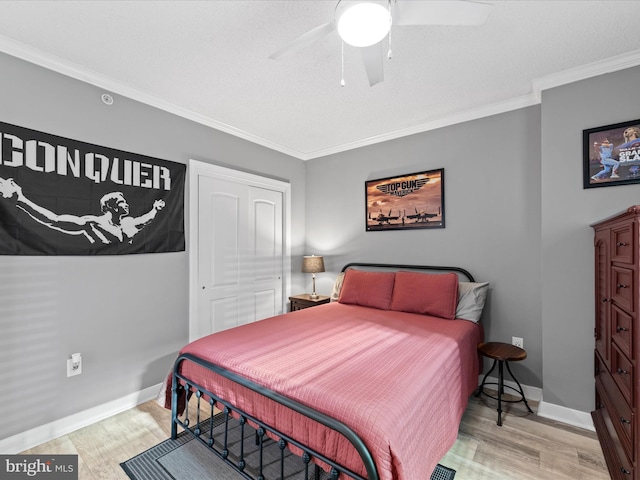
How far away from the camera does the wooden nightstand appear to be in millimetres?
3741

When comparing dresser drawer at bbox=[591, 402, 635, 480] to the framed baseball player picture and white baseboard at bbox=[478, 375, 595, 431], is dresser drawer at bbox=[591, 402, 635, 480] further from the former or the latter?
the framed baseball player picture

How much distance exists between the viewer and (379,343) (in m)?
2.07

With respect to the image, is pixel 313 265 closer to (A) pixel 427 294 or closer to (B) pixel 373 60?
(A) pixel 427 294

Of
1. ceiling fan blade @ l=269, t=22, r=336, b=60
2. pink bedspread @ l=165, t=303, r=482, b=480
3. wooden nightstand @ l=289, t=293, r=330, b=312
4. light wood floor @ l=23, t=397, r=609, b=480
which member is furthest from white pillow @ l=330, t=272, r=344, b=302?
ceiling fan blade @ l=269, t=22, r=336, b=60

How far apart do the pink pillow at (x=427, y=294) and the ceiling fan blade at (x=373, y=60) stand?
1886mm

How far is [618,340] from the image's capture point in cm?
175

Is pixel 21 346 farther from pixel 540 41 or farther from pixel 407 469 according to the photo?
pixel 540 41

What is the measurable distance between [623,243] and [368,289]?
2.02 metres

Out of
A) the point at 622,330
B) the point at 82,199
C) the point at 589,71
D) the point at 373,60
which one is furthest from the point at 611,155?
the point at 82,199

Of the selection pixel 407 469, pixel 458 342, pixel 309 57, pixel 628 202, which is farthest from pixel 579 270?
pixel 309 57

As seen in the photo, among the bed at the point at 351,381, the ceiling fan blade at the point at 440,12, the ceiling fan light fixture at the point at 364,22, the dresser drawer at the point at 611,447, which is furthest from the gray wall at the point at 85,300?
the dresser drawer at the point at 611,447

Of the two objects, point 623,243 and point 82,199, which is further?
point 82,199

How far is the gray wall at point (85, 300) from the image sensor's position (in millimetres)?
2037

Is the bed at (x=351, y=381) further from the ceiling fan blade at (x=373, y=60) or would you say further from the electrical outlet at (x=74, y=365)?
the ceiling fan blade at (x=373, y=60)
